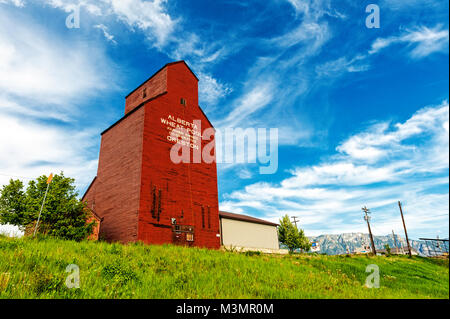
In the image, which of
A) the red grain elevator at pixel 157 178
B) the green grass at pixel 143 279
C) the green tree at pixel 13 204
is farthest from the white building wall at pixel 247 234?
the green tree at pixel 13 204

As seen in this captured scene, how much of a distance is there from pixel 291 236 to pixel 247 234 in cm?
1968

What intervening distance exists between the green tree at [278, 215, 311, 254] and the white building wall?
13056 millimetres

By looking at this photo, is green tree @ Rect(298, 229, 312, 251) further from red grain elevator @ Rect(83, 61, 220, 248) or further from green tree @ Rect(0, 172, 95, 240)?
green tree @ Rect(0, 172, 95, 240)

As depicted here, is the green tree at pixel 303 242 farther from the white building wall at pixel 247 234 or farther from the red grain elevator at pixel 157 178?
the red grain elevator at pixel 157 178

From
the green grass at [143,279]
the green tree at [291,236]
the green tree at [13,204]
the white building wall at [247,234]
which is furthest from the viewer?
the green tree at [291,236]

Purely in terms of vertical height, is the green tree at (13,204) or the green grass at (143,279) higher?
the green tree at (13,204)

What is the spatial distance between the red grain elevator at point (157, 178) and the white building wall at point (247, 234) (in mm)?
6349

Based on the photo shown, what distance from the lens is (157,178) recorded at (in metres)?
20.3

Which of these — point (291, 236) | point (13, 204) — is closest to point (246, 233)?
point (291, 236)

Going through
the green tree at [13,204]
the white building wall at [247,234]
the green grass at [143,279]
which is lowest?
the green grass at [143,279]

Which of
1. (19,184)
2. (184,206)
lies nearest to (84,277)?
(184,206)

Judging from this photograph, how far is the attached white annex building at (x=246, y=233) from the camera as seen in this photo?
2930cm

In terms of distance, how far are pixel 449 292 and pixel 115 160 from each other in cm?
2450

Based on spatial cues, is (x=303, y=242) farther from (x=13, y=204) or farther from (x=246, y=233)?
(x=13, y=204)
